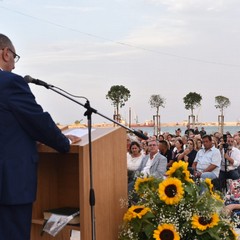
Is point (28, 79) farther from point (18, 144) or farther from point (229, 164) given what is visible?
point (229, 164)

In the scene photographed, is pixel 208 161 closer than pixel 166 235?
No

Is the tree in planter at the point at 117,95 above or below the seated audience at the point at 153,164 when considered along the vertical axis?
above

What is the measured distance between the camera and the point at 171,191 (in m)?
2.55

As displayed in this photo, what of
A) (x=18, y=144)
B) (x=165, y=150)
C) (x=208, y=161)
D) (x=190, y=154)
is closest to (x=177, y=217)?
(x=18, y=144)

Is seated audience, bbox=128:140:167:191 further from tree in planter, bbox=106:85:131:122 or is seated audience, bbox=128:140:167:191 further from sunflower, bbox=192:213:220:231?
tree in planter, bbox=106:85:131:122

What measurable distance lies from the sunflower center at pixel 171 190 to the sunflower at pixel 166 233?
0.18 metres

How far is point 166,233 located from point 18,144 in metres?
0.97

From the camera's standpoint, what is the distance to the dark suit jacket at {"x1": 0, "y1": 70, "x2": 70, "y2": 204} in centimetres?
220

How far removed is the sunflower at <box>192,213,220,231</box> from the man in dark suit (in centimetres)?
87

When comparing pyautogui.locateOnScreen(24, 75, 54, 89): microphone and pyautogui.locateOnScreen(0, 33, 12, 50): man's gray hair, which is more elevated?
pyautogui.locateOnScreen(0, 33, 12, 50): man's gray hair

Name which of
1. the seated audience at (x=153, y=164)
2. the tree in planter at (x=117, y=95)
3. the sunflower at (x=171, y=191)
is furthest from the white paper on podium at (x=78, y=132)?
the tree in planter at (x=117, y=95)

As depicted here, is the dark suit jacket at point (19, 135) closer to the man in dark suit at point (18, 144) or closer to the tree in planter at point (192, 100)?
the man in dark suit at point (18, 144)

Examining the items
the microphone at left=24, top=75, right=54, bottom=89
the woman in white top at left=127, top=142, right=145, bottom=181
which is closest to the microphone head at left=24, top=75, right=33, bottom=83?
the microphone at left=24, top=75, right=54, bottom=89

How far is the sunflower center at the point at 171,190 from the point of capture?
2543 millimetres
